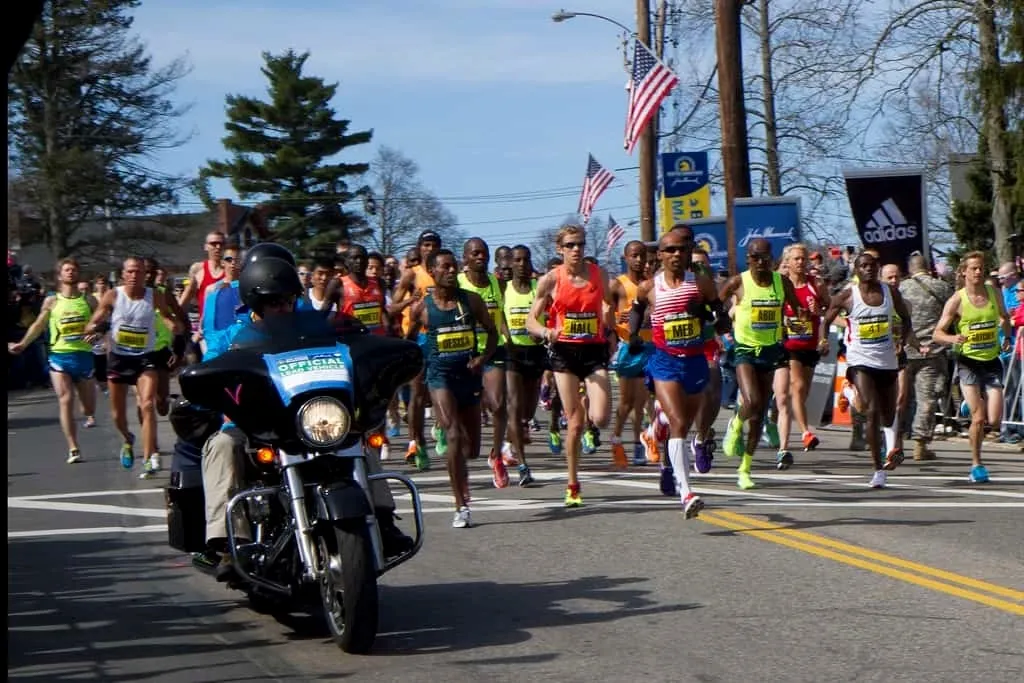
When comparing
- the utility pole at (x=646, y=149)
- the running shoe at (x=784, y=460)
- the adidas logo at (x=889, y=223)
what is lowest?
the running shoe at (x=784, y=460)

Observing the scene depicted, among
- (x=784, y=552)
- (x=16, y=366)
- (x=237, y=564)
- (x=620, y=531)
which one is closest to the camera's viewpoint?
(x=237, y=564)

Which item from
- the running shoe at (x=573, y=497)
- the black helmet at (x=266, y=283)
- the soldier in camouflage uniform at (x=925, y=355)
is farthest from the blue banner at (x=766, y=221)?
the black helmet at (x=266, y=283)

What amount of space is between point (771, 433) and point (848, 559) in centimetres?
770

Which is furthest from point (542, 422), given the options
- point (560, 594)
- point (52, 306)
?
point (560, 594)

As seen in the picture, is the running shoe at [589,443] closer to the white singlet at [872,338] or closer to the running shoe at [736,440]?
the running shoe at [736,440]

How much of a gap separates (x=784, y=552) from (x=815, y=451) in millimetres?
7456

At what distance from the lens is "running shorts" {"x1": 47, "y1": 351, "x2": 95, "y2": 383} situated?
16.9 m

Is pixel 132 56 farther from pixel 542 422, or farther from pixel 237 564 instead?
pixel 237 564

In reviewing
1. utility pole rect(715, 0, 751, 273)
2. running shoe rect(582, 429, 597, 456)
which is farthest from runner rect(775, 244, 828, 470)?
utility pole rect(715, 0, 751, 273)

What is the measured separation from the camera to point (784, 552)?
9617mm

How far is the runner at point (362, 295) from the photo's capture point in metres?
16.4

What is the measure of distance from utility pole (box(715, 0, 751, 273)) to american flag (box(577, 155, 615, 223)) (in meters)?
14.7

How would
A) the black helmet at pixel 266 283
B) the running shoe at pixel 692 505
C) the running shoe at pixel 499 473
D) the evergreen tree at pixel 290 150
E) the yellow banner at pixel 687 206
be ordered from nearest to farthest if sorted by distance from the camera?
the black helmet at pixel 266 283 < the running shoe at pixel 692 505 < the running shoe at pixel 499 473 < the yellow banner at pixel 687 206 < the evergreen tree at pixel 290 150

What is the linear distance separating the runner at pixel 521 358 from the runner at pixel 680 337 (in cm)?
240
